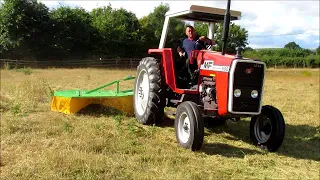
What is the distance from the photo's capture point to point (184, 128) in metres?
5.86

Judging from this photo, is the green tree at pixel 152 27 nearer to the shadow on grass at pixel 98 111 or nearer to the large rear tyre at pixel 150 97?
the shadow on grass at pixel 98 111

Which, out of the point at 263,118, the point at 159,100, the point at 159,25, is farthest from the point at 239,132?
the point at 159,25

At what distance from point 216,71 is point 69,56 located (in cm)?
3001

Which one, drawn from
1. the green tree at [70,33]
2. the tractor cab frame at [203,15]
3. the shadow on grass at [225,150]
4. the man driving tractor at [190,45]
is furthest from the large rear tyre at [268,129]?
the green tree at [70,33]

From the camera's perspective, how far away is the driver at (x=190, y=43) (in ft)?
21.7

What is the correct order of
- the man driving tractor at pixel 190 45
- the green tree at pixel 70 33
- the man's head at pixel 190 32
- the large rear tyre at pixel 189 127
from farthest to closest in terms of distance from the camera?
the green tree at pixel 70 33, the man's head at pixel 190 32, the man driving tractor at pixel 190 45, the large rear tyre at pixel 189 127

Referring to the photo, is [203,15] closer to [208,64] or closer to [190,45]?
[190,45]

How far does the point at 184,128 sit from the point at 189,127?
0.31 m

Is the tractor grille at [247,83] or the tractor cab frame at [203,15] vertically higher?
the tractor cab frame at [203,15]

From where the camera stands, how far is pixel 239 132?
23.6 ft

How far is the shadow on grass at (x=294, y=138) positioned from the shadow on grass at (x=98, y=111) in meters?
2.00

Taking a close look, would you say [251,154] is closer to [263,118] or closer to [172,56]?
[263,118]

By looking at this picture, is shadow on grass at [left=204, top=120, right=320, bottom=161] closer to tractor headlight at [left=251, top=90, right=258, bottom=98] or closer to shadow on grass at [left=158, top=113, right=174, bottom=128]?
shadow on grass at [left=158, top=113, right=174, bottom=128]

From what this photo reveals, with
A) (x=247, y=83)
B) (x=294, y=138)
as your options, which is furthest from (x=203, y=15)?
(x=294, y=138)
